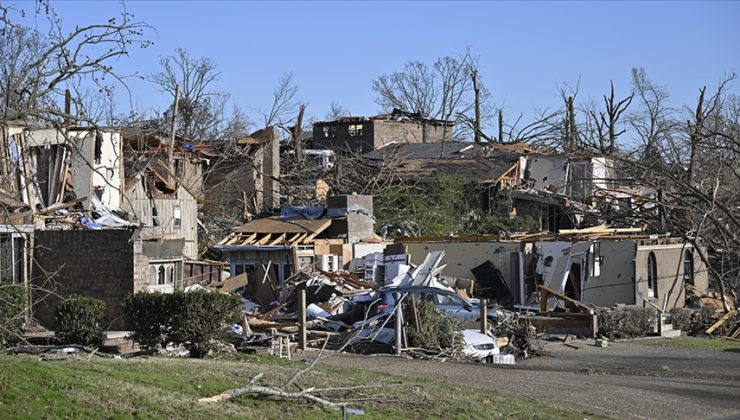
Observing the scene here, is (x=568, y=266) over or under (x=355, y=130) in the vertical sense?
under

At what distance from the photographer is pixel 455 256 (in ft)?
126

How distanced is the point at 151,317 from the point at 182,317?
856mm

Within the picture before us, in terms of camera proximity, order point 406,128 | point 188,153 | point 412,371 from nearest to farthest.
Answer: point 412,371, point 188,153, point 406,128

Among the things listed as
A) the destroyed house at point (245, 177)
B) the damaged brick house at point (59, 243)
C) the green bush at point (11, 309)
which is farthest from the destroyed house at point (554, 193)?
the green bush at point (11, 309)

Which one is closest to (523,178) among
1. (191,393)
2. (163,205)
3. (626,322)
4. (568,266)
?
(568,266)

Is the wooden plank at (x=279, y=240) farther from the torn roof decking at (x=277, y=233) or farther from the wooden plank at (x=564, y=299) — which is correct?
the wooden plank at (x=564, y=299)

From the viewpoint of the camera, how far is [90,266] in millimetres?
28578

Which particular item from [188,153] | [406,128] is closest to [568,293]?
[188,153]

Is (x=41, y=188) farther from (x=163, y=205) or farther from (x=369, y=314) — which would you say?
(x=369, y=314)

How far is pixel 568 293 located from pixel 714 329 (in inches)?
216

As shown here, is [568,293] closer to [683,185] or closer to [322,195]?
[322,195]

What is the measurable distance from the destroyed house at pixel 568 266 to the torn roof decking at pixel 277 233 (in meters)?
3.73

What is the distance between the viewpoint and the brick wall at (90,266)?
28.2 meters

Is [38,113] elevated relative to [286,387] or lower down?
elevated
